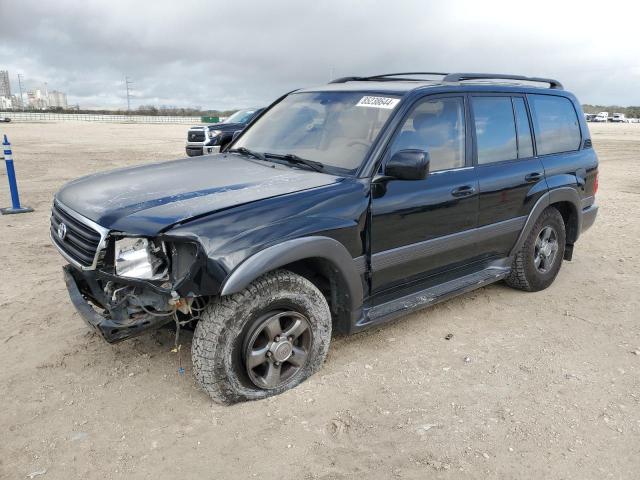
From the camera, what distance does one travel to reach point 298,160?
12.2 feet

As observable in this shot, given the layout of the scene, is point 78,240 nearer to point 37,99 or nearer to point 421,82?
point 421,82

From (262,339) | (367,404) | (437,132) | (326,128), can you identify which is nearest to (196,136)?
(326,128)

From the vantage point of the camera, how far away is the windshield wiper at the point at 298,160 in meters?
3.59

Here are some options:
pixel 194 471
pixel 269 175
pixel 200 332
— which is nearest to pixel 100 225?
pixel 200 332

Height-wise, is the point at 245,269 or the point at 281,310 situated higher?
the point at 245,269

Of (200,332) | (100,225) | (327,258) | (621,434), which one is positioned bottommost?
(621,434)

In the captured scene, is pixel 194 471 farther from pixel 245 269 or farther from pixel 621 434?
pixel 621 434

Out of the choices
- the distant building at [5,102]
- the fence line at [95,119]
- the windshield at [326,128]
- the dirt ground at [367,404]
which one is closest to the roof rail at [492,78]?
the windshield at [326,128]

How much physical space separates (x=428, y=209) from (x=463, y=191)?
407 millimetres

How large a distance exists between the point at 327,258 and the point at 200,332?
84cm

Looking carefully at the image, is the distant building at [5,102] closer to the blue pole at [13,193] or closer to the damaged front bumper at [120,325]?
the blue pole at [13,193]

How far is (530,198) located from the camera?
4586mm

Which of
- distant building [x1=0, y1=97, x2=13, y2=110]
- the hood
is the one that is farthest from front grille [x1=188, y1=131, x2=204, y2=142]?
distant building [x1=0, y1=97, x2=13, y2=110]

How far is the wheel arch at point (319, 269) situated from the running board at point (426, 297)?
0.14m
